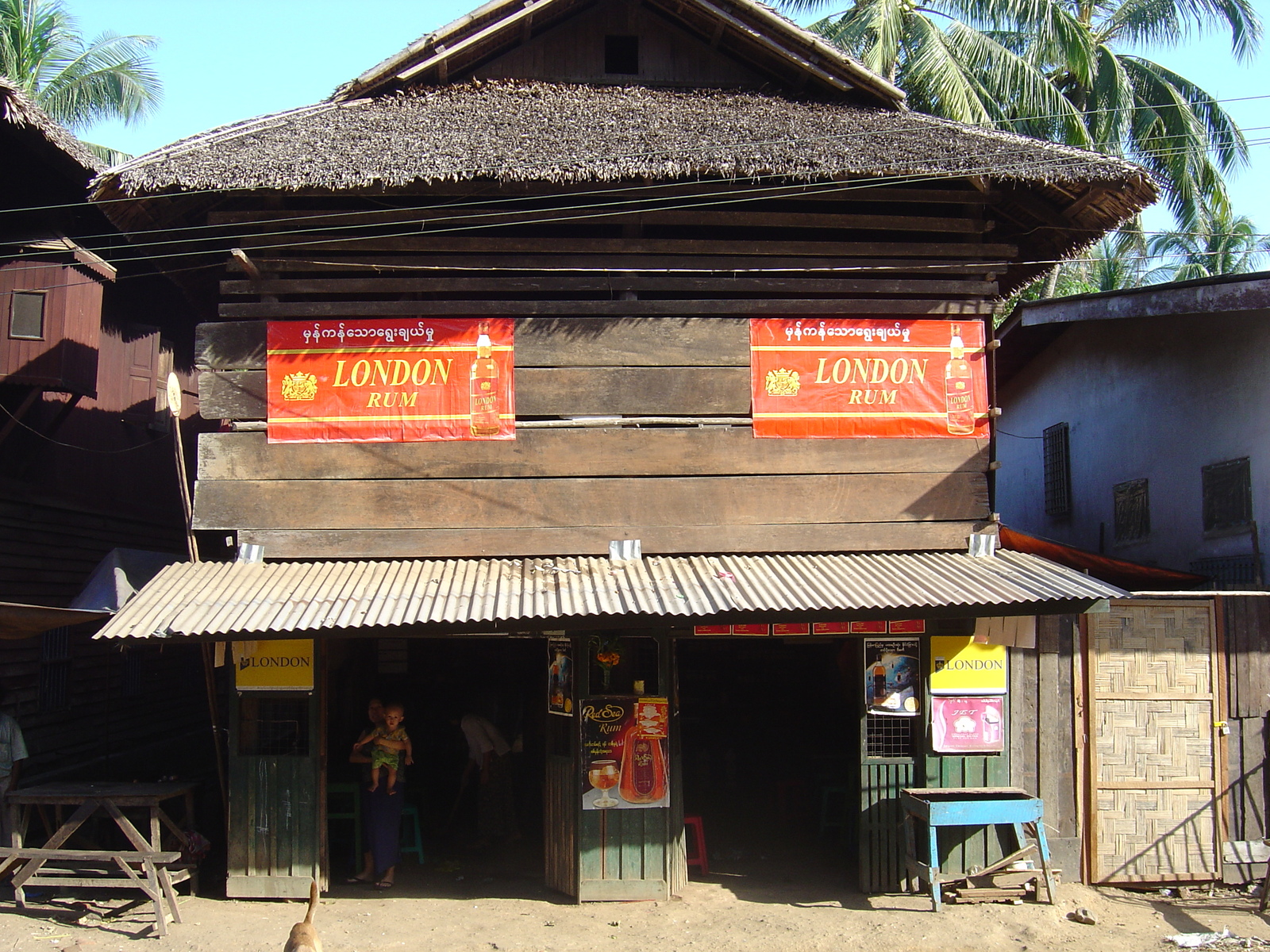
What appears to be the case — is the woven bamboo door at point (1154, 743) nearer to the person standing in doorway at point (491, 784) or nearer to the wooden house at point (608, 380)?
the wooden house at point (608, 380)

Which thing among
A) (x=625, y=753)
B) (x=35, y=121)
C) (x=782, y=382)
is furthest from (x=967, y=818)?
(x=35, y=121)

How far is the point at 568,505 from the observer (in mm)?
8750

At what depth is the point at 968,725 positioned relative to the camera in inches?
341

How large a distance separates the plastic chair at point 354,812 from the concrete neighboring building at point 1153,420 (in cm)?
807

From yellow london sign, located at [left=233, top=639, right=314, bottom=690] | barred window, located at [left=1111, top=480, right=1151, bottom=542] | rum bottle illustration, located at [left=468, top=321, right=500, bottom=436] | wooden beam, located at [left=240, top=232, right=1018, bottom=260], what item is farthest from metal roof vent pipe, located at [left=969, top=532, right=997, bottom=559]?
yellow london sign, located at [left=233, top=639, right=314, bottom=690]

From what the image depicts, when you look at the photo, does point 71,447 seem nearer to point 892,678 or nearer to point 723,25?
point 723,25

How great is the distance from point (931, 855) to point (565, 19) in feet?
29.5

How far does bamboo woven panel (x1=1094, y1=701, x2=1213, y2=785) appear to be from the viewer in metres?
8.78

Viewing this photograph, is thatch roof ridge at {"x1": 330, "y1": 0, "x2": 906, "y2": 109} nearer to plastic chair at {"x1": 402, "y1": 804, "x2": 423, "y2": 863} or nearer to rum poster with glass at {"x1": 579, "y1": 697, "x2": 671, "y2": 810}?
→ rum poster with glass at {"x1": 579, "y1": 697, "x2": 671, "y2": 810}

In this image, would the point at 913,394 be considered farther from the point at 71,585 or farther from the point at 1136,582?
the point at 71,585

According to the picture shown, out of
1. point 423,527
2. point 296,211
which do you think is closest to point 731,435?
point 423,527

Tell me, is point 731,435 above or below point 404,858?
above

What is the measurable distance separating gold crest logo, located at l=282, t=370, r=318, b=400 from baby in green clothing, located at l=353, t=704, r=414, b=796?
293cm

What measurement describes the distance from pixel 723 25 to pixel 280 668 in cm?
766
